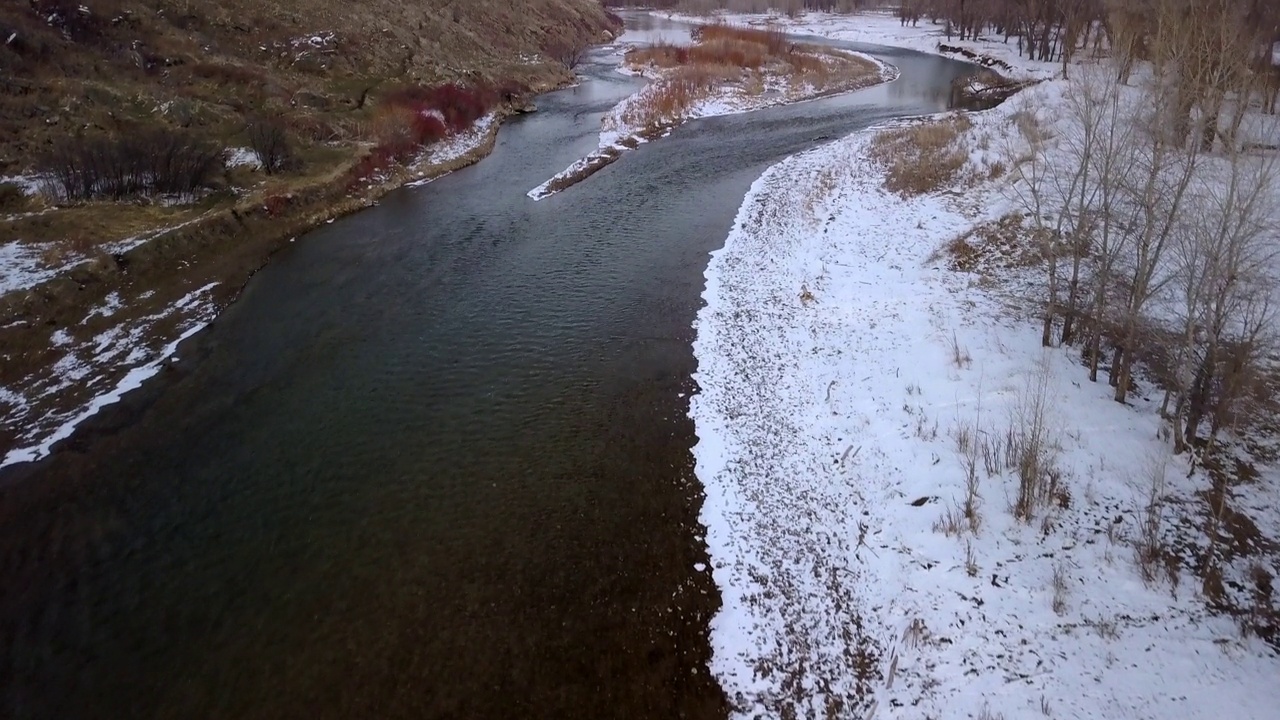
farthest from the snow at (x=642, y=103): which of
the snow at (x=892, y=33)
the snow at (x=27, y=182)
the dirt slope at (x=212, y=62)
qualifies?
the snow at (x=27, y=182)

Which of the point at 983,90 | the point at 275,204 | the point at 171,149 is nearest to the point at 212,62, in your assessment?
the point at 171,149

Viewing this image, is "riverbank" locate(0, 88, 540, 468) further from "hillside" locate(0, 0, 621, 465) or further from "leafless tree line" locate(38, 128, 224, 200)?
"leafless tree line" locate(38, 128, 224, 200)

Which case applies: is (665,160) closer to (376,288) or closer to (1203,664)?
(376,288)

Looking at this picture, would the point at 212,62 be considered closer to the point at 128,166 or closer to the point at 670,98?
the point at 128,166

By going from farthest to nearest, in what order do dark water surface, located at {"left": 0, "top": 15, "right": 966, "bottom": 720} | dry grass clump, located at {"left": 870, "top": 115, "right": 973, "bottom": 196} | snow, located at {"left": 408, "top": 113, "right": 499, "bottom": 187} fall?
1. snow, located at {"left": 408, "top": 113, "right": 499, "bottom": 187}
2. dry grass clump, located at {"left": 870, "top": 115, "right": 973, "bottom": 196}
3. dark water surface, located at {"left": 0, "top": 15, "right": 966, "bottom": 720}

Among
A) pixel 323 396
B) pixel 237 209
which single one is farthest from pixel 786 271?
pixel 237 209

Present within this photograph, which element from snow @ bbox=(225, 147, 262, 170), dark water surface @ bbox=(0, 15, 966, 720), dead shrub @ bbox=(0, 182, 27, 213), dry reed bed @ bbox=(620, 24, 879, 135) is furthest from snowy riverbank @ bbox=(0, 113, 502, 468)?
dry reed bed @ bbox=(620, 24, 879, 135)
